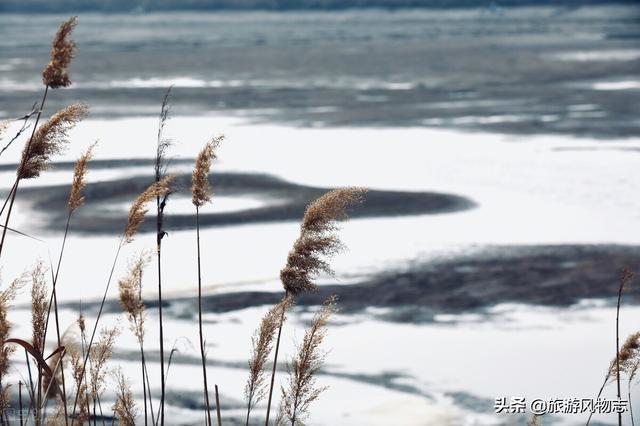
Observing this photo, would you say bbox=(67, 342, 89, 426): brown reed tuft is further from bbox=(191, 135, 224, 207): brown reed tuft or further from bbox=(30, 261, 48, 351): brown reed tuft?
bbox=(191, 135, 224, 207): brown reed tuft

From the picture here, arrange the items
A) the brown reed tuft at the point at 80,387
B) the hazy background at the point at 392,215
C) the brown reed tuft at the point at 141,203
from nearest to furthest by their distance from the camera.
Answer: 1. the brown reed tuft at the point at 141,203
2. the brown reed tuft at the point at 80,387
3. the hazy background at the point at 392,215

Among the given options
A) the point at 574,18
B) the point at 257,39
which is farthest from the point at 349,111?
the point at 574,18

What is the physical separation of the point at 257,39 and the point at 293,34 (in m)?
4.34

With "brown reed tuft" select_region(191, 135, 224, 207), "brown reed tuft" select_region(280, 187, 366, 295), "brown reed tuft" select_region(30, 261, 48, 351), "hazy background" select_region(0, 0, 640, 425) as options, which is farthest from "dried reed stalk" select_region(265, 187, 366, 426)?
"hazy background" select_region(0, 0, 640, 425)

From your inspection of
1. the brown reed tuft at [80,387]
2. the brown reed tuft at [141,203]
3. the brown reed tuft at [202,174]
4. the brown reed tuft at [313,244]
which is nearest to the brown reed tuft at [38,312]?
the brown reed tuft at [80,387]

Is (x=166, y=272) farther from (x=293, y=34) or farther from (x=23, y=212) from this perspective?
(x=293, y=34)

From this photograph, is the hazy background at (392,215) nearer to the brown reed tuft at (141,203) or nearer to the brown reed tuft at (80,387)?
the brown reed tuft at (80,387)

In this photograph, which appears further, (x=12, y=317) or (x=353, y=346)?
(x=12, y=317)

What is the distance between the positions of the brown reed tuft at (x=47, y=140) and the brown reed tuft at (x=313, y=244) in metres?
0.69

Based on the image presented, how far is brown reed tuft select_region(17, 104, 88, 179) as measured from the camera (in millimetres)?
3330

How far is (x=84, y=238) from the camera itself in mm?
11180

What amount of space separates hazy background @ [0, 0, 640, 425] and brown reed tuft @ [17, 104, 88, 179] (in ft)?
6.59

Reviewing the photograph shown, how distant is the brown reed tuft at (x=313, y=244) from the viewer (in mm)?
3250

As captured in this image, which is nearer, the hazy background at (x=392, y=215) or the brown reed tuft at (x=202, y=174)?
the brown reed tuft at (x=202, y=174)
